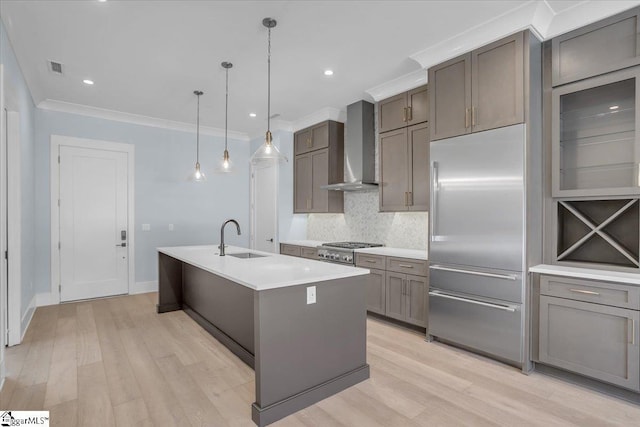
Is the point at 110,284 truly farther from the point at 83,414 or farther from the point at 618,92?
the point at 618,92

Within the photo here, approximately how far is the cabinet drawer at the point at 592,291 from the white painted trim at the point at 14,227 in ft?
15.8

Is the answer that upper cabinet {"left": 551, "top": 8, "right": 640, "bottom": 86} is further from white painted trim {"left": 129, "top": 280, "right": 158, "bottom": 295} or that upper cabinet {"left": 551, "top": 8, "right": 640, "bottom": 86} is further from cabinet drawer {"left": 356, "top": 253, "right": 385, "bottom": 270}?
white painted trim {"left": 129, "top": 280, "right": 158, "bottom": 295}

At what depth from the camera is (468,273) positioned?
3.09 meters

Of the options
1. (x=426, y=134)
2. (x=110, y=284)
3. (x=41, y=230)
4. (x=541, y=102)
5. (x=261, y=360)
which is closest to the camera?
(x=261, y=360)

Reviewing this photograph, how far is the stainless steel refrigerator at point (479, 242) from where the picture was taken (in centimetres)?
280

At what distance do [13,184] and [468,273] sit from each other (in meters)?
4.49

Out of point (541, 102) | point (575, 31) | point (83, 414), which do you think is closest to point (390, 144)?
point (541, 102)

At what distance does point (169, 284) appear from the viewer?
4547 millimetres

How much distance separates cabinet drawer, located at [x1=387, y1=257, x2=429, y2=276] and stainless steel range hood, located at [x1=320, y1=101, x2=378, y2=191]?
1.16 m

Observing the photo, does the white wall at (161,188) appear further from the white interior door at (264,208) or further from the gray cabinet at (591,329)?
the gray cabinet at (591,329)

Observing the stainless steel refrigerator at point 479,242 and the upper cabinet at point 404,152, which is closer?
the stainless steel refrigerator at point 479,242

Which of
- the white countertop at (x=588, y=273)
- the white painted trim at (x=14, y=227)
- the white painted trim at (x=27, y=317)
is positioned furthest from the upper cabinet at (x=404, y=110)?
the white painted trim at (x=27, y=317)

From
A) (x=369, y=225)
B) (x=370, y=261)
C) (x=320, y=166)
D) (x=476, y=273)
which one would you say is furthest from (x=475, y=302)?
(x=320, y=166)

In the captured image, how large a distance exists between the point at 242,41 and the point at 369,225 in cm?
294
